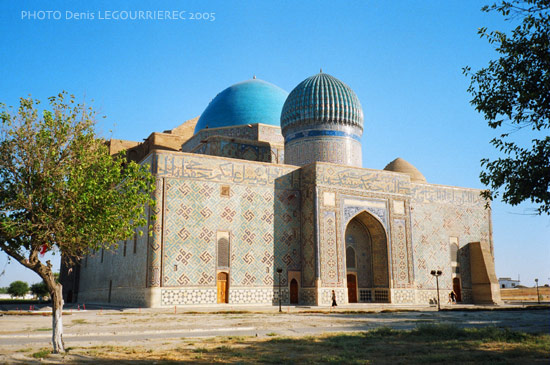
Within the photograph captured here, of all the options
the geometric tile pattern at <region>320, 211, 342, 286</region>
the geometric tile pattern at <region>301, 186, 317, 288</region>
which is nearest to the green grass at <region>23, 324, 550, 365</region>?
the geometric tile pattern at <region>320, 211, 342, 286</region>

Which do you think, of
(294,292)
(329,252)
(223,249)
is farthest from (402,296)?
(223,249)

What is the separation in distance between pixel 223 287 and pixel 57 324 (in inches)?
483

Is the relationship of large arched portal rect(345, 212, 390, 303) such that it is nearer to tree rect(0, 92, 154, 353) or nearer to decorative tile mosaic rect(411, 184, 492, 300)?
decorative tile mosaic rect(411, 184, 492, 300)

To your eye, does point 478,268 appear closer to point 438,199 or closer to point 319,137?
point 438,199

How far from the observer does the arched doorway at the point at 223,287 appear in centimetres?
1852

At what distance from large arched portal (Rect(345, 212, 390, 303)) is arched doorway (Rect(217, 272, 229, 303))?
231 inches

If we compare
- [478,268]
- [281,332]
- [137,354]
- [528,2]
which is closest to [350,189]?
[478,268]

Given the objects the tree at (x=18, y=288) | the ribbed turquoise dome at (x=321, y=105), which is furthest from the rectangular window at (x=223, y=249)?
the tree at (x=18, y=288)

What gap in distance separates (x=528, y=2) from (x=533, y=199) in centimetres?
287

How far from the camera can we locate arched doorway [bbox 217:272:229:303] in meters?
18.5

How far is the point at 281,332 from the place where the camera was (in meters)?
8.91

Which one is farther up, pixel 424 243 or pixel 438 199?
pixel 438 199

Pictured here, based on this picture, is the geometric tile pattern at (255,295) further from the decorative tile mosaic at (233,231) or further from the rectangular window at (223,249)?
the rectangular window at (223,249)

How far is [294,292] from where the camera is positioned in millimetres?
20094
